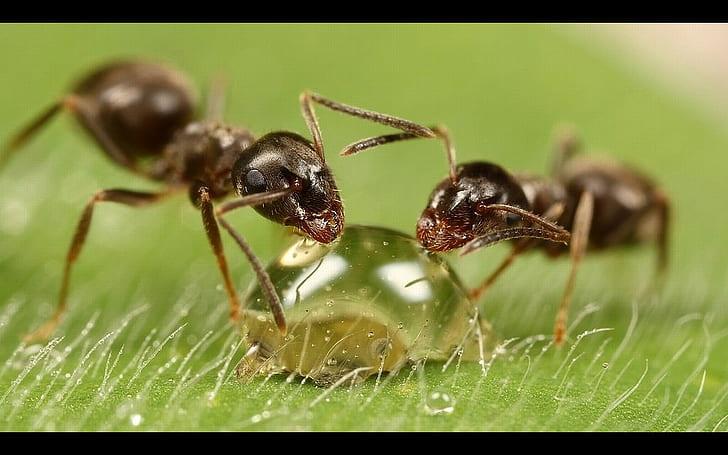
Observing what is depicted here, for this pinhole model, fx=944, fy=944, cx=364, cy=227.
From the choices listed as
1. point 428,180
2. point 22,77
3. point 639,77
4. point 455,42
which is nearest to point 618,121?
point 639,77

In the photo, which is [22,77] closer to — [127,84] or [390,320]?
[127,84]

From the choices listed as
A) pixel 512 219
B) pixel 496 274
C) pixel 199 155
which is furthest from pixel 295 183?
pixel 199 155

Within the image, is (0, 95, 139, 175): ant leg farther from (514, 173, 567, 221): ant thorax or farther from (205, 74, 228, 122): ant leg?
(514, 173, 567, 221): ant thorax

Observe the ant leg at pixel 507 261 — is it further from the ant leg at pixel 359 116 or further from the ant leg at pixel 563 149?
the ant leg at pixel 563 149

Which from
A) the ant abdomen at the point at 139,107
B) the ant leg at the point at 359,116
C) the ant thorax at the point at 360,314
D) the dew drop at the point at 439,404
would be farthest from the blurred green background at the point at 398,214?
the ant leg at the point at 359,116

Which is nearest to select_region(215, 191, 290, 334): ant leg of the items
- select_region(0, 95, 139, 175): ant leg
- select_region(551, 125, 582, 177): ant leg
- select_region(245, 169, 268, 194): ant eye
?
select_region(245, 169, 268, 194): ant eye

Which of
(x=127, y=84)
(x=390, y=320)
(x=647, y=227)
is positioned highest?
(x=127, y=84)

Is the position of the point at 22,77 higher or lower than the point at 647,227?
higher

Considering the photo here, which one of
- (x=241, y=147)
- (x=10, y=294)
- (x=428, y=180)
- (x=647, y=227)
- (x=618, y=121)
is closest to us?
(x=10, y=294)
